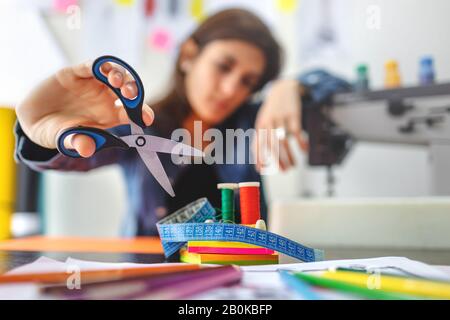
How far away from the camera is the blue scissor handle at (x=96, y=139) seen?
1.31 ft

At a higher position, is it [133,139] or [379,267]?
[133,139]

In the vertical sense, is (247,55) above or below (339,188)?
above

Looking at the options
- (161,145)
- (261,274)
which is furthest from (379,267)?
(161,145)

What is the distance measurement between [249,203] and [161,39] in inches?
54.4

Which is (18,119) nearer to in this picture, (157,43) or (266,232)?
(266,232)

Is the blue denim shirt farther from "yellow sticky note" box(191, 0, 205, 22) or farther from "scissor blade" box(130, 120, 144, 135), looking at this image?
"yellow sticky note" box(191, 0, 205, 22)

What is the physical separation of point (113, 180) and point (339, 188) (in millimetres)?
832

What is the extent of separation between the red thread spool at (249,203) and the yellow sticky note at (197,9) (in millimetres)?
1386

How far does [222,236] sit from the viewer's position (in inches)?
15.8

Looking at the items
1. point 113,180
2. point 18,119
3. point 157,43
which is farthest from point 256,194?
point 157,43

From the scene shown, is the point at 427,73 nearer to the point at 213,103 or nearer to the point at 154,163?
the point at 213,103

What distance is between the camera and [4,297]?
0.29 metres

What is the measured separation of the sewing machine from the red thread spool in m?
0.53

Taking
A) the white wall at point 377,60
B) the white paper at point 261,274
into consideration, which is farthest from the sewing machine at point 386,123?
the white paper at point 261,274
